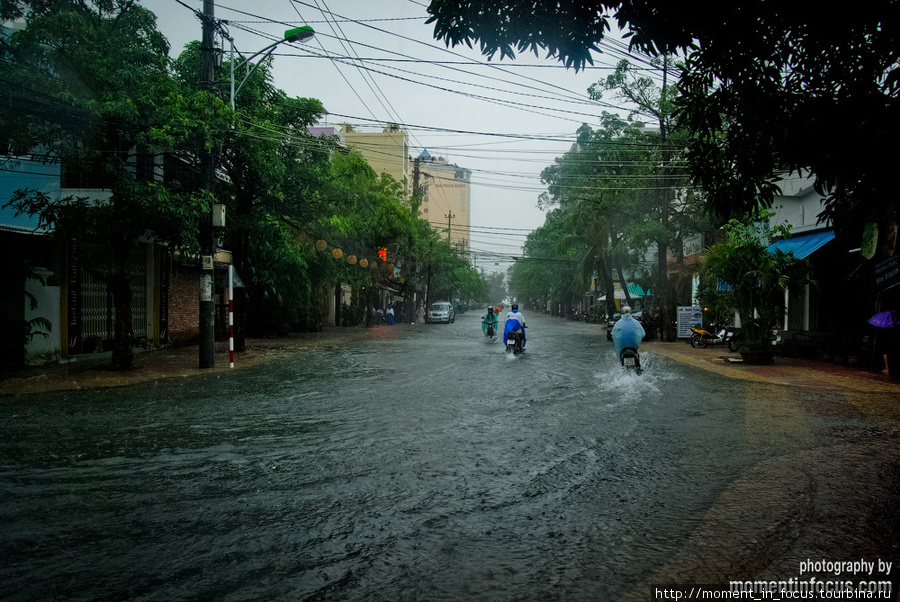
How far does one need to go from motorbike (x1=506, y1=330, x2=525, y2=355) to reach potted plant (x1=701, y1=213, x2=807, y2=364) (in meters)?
5.89

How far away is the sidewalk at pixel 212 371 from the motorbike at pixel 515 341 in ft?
15.5

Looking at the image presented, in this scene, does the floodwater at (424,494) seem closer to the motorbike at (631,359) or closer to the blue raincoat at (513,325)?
the motorbike at (631,359)

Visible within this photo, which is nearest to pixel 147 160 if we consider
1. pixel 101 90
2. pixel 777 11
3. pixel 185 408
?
pixel 101 90

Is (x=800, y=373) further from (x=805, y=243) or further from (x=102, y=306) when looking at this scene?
(x=102, y=306)

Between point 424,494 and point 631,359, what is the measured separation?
9.77 metres

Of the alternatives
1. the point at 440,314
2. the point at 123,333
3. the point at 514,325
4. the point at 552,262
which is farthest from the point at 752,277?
the point at 552,262

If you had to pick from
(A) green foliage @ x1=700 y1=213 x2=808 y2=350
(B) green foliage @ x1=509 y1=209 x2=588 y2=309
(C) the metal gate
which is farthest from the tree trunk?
(B) green foliage @ x1=509 y1=209 x2=588 y2=309

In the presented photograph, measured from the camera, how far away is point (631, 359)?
555 inches

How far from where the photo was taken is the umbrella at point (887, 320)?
14117 mm

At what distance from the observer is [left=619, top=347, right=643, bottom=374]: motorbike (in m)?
13.7

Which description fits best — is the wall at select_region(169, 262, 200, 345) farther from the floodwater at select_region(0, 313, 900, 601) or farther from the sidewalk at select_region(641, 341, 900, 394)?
the sidewalk at select_region(641, 341, 900, 394)

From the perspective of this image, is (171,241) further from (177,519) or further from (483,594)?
(483,594)

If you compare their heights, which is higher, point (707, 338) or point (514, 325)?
point (514, 325)

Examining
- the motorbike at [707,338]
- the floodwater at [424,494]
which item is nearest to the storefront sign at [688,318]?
the motorbike at [707,338]
